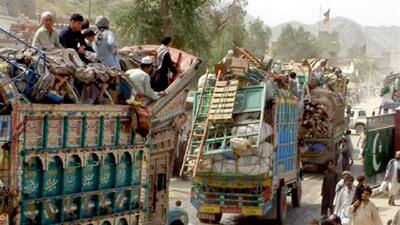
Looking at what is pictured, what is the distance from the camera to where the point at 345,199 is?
10.0 metres

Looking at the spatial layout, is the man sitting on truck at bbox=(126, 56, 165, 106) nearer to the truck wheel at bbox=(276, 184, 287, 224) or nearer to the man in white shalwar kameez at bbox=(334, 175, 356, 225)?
the man in white shalwar kameez at bbox=(334, 175, 356, 225)

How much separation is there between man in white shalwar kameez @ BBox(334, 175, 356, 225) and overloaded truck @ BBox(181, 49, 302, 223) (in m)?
2.64

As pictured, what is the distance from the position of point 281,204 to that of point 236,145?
80.5 inches

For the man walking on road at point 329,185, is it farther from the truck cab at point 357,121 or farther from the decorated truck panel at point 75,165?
the truck cab at point 357,121

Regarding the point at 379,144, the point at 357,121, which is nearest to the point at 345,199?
the point at 379,144

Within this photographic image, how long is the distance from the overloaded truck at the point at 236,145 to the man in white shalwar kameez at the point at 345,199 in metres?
2.64

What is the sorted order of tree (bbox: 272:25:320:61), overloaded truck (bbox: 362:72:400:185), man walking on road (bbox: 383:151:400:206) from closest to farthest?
man walking on road (bbox: 383:151:400:206)
overloaded truck (bbox: 362:72:400:185)
tree (bbox: 272:25:320:61)

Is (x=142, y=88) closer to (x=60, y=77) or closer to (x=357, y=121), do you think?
(x=60, y=77)

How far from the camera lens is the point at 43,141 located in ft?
23.3

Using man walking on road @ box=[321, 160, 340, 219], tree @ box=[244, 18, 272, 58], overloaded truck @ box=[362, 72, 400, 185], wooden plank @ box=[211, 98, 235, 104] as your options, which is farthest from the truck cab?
tree @ box=[244, 18, 272, 58]

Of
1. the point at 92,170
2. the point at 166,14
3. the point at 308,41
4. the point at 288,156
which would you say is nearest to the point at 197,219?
the point at 288,156

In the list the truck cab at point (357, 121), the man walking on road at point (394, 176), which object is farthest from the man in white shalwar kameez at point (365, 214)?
the truck cab at point (357, 121)

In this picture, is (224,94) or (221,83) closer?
(224,94)

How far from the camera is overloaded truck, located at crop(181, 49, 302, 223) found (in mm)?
12742
